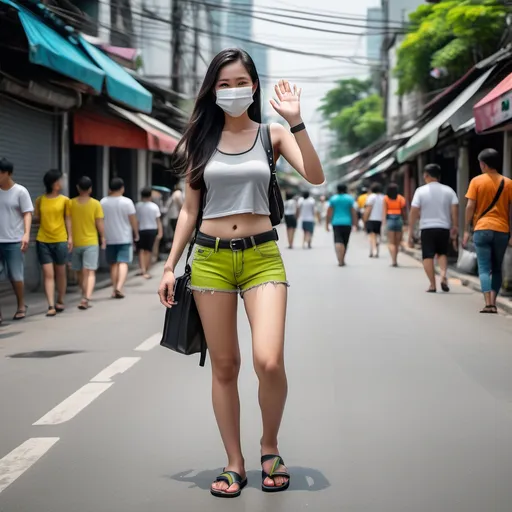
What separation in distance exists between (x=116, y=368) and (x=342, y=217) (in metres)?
12.3

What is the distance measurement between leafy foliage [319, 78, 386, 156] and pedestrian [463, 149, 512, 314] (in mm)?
46679

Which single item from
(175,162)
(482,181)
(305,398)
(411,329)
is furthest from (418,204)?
(175,162)

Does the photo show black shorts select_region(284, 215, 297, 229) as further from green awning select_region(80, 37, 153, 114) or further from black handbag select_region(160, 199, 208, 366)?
black handbag select_region(160, 199, 208, 366)

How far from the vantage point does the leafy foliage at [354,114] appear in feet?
190

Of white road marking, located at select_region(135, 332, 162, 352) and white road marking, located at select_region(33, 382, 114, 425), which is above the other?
white road marking, located at select_region(33, 382, 114, 425)

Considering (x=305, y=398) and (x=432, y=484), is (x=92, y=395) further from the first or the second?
(x=432, y=484)

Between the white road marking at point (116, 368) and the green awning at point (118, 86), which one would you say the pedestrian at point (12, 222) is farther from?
the green awning at point (118, 86)

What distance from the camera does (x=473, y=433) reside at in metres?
5.12

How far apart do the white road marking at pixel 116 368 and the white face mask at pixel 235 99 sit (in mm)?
3309

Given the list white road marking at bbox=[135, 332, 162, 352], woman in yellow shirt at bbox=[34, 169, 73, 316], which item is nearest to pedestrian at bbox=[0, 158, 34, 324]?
woman in yellow shirt at bbox=[34, 169, 73, 316]

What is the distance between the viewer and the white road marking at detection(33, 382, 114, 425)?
5473 mm

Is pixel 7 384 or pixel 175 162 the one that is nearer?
pixel 175 162

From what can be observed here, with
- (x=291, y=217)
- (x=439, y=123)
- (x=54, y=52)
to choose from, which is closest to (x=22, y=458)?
(x=54, y=52)

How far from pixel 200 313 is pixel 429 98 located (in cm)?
2861
